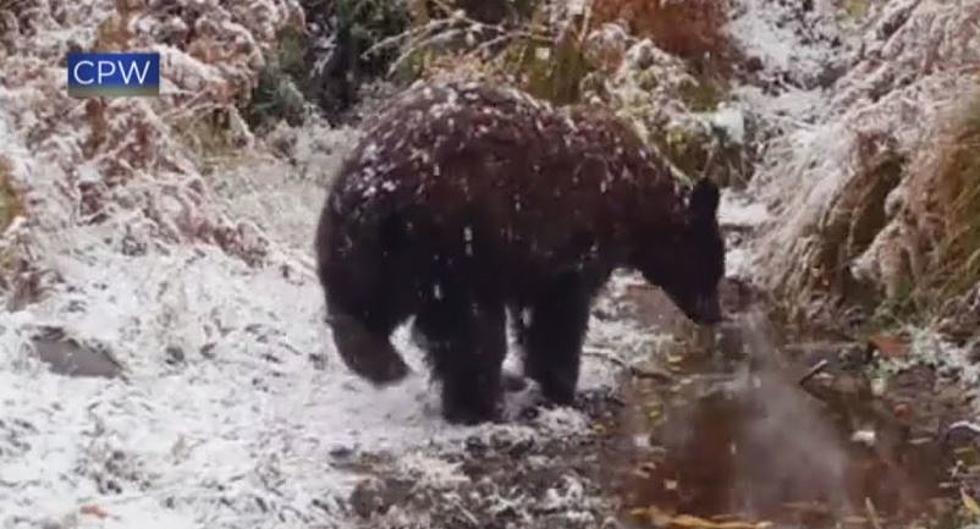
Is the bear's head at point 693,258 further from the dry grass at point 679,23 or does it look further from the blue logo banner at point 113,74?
the dry grass at point 679,23

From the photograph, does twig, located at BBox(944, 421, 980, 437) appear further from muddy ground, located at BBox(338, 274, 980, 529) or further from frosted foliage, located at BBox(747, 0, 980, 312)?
frosted foliage, located at BBox(747, 0, 980, 312)

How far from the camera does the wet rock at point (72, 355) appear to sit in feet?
20.2

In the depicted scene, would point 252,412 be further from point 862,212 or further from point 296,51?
point 296,51

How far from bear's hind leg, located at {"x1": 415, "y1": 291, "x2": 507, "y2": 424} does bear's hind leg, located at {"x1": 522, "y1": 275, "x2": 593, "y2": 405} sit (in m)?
0.35

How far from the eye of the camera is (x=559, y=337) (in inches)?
259

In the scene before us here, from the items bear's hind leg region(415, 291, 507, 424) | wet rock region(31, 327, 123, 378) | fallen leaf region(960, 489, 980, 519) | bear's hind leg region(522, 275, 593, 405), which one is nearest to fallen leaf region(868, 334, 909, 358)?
bear's hind leg region(522, 275, 593, 405)

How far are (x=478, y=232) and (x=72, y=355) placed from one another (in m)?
1.52

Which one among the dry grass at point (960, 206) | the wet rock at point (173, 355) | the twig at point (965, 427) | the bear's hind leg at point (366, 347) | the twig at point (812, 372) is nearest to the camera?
the twig at point (965, 427)

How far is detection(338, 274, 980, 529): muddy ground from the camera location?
17.9ft

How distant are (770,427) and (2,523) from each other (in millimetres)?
2921

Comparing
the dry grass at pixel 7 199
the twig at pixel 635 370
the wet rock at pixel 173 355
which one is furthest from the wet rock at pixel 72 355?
the twig at pixel 635 370

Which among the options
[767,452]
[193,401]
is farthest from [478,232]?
[767,452]

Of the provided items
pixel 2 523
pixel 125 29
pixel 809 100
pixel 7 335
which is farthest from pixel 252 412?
pixel 809 100

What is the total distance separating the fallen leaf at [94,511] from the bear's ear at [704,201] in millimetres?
2860
